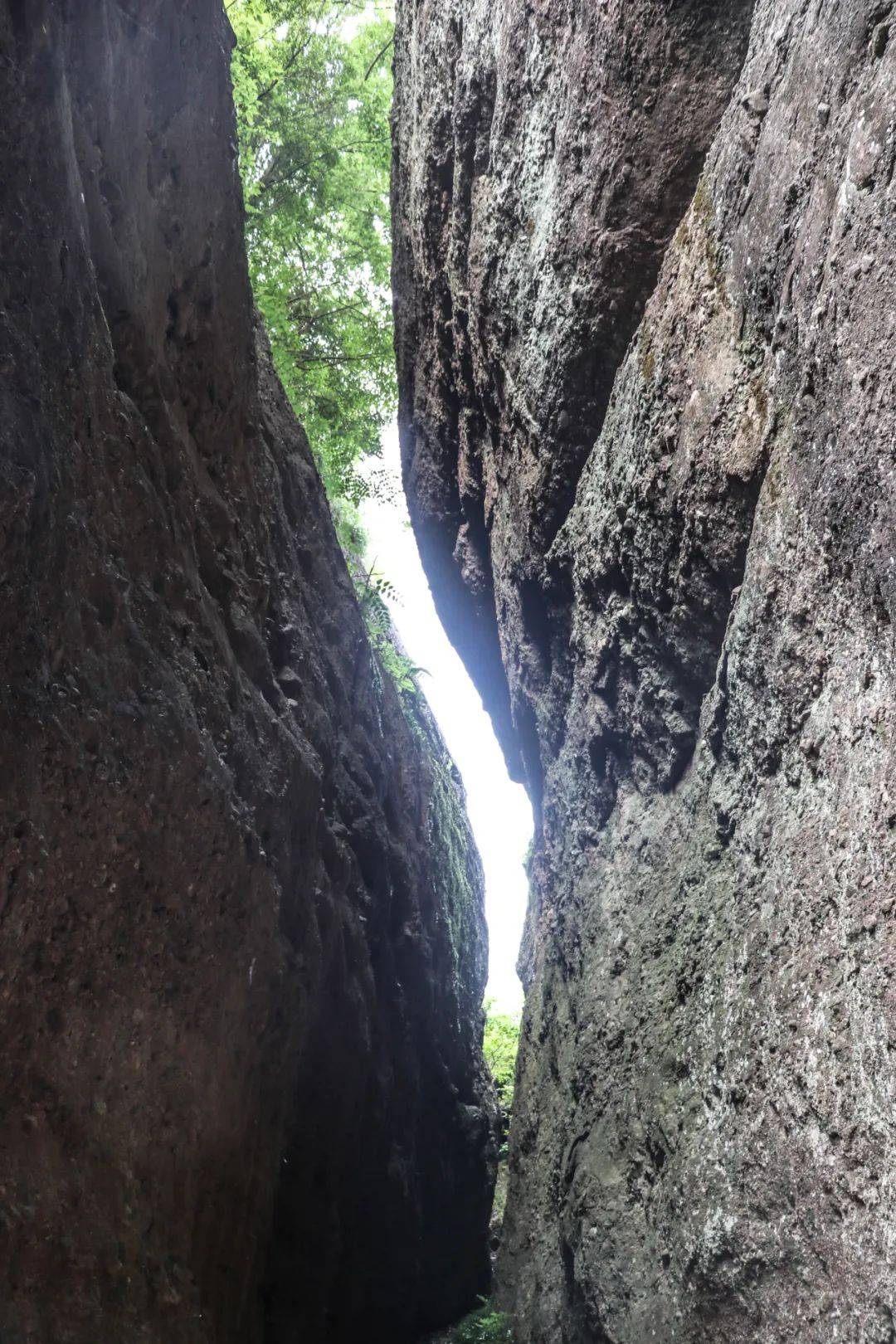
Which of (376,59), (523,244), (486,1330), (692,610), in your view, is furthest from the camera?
(376,59)

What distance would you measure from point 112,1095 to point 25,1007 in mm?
670

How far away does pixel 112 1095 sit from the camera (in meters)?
3.72

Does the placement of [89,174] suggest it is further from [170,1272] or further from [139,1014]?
[170,1272]

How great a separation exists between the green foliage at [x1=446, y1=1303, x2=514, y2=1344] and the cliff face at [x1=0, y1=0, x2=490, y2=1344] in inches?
27.2

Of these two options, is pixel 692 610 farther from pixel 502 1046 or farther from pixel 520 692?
pixel 502 1046

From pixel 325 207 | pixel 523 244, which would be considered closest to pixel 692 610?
pixel 523 244

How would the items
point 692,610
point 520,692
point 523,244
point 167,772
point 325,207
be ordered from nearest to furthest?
point 167,772 → point 692,610 → point 523,244 → point 520,692 → point 325,207

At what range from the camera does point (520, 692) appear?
→ 8.67 metres

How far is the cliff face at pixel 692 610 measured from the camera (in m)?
3.07

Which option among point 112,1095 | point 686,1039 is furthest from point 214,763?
point 686,1039

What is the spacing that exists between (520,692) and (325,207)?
622 cm

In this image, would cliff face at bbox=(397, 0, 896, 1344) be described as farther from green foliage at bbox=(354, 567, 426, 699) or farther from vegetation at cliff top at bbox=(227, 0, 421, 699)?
vegetation at cliff top at bbox=(227, 0, 421, 699)

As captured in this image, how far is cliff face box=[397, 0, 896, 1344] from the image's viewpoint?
307 cm

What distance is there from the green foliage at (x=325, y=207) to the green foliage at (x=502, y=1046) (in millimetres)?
8342
